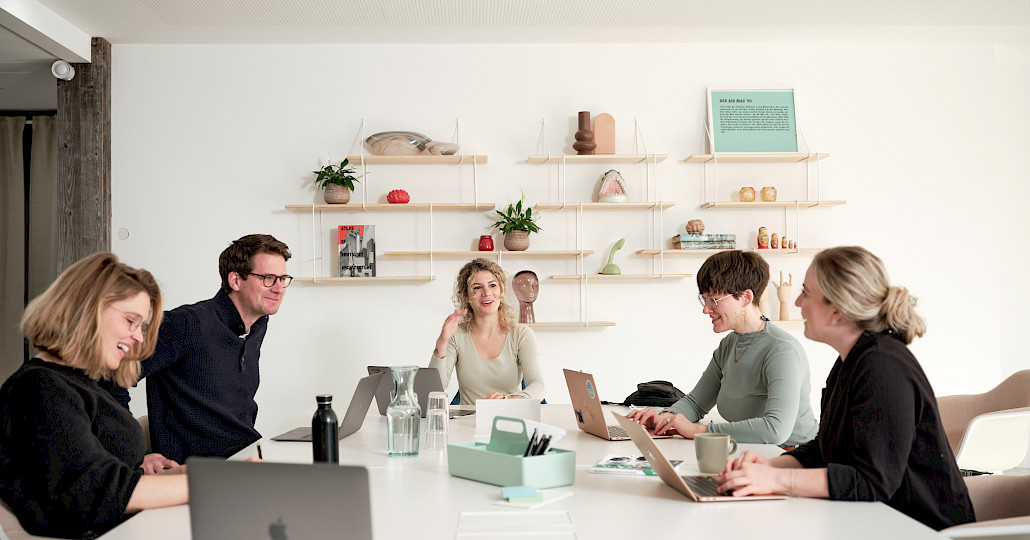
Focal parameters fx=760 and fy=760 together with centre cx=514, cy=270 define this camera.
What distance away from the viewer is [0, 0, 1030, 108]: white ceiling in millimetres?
4113

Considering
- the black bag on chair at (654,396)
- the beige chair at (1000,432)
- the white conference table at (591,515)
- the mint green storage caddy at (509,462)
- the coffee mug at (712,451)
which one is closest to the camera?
the white conference table at (591,515)

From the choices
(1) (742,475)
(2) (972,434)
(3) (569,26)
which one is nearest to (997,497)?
(1) (742,475)

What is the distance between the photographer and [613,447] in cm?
217

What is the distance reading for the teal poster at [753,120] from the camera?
4.77 m

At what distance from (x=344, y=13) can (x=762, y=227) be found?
278 centimetres

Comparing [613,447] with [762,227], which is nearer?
[613,447]

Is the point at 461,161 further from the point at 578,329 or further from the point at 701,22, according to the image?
the point at 701,22

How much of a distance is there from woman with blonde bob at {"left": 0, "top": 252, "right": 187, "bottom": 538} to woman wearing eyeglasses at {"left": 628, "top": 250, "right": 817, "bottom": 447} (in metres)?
1.47

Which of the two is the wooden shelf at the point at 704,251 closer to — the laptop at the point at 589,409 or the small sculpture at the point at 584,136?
the small sculpture at the point at 584,136

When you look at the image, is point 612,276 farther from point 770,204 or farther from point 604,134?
point 770,204

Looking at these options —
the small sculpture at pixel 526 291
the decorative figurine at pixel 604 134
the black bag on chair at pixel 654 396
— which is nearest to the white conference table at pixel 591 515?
the black bag on chair at pixel 654 396

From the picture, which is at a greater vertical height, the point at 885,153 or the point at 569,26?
the point at 569,26

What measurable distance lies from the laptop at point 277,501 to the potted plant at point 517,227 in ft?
11.5

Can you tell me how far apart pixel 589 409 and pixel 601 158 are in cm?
258
